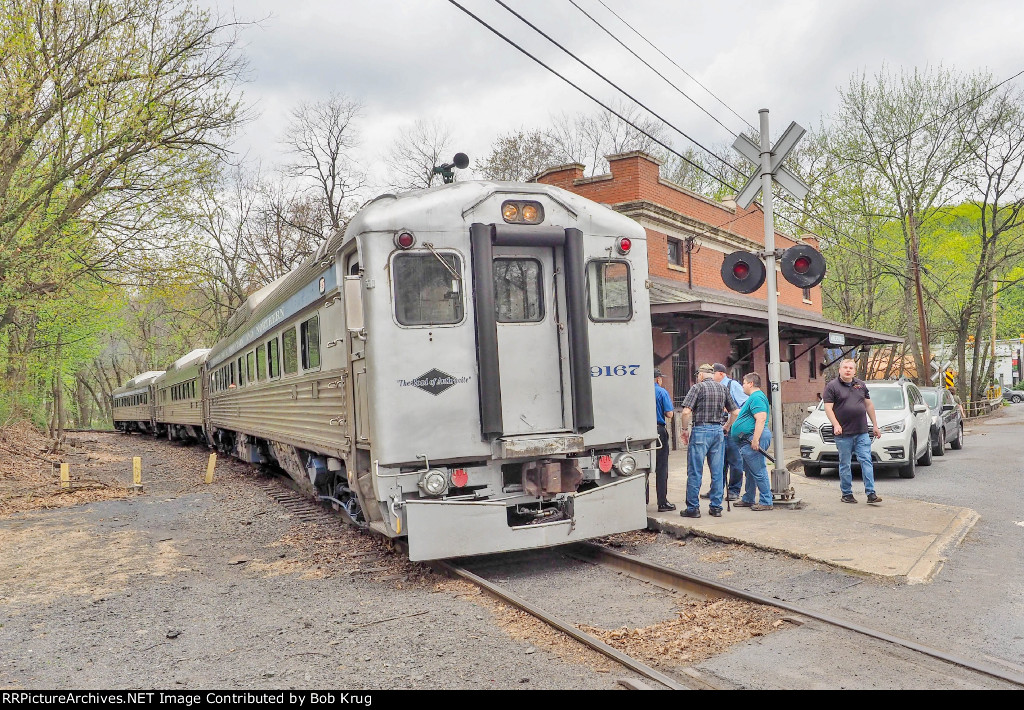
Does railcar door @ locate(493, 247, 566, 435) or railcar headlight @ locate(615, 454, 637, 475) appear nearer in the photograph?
railcar door @ locate(493, 247, 566, 435)

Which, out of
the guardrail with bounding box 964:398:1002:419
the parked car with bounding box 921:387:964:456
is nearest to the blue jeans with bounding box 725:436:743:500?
the parked car with bounding box 921:387:964:456

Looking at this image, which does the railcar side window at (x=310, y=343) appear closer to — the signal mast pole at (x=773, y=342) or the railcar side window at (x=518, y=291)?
the railcar side window at (x=518, y=291)

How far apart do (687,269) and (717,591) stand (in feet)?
48.8

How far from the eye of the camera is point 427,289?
6.61 m

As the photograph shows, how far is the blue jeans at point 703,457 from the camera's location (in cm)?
853

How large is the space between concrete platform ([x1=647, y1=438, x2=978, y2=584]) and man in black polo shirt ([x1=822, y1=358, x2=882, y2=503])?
0.89 ft

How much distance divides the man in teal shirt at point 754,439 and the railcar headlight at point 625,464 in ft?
7.47

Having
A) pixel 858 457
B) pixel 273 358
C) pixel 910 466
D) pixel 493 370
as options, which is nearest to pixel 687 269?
pixel 910 466

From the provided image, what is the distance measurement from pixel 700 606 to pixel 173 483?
1211cm

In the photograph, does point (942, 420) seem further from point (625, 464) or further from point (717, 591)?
point (717, 591)

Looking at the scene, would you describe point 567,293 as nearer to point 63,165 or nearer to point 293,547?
point 293,547

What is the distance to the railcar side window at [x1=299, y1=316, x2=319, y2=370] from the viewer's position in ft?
27.6

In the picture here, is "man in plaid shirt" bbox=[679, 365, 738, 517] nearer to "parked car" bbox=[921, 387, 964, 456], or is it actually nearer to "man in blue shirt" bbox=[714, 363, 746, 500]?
"man in blue shirt" bbox=[714, 363, 746, 500]

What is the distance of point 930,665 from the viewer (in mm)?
4156
